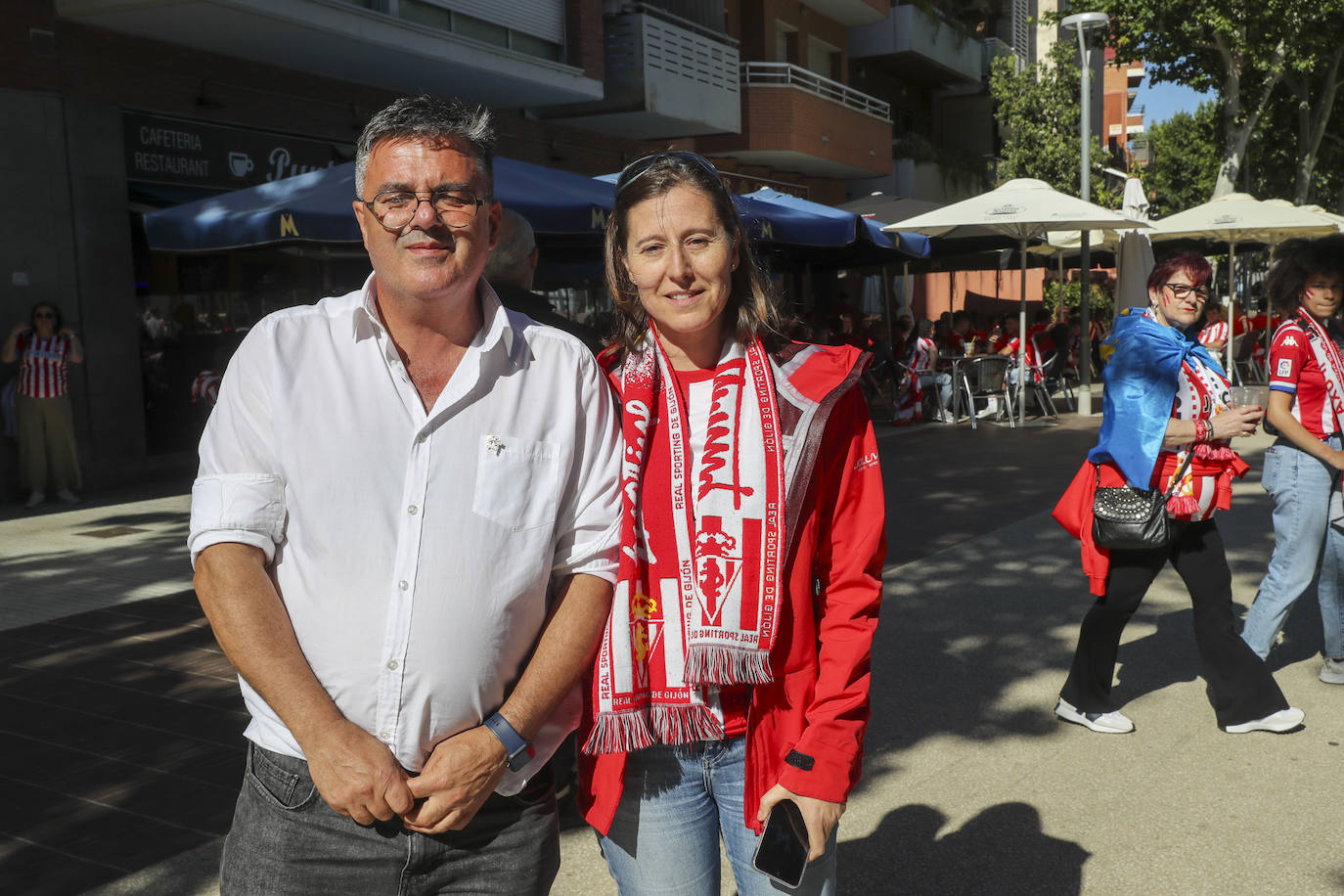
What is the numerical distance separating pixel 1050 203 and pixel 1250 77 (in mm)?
18510

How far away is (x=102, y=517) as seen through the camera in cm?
1017

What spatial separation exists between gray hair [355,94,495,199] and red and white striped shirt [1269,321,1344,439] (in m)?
4.12

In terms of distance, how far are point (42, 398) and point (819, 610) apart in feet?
34.4

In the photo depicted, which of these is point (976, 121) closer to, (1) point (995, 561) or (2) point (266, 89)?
(2) point (266, 89)

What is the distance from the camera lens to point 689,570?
2064 millimetres

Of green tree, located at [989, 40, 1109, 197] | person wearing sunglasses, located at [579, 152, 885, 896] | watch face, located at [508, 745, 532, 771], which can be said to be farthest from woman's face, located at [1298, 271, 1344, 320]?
green tree, located at [989, 40, 1109, 197]

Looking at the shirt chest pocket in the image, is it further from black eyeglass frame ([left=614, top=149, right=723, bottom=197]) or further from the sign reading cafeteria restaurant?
the sign reading cafeteria restaurant

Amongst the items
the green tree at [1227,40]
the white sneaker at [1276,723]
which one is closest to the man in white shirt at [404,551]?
the white sneaker at [1276,723]

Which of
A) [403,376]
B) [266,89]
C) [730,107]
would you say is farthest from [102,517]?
[730,107]

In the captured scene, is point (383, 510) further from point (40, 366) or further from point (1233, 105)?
point (1233, 105)

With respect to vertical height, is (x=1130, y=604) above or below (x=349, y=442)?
below

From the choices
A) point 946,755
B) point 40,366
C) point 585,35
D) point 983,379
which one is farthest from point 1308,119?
point 946,755

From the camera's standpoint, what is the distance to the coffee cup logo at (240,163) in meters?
12.9

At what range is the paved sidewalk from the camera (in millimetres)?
3604
